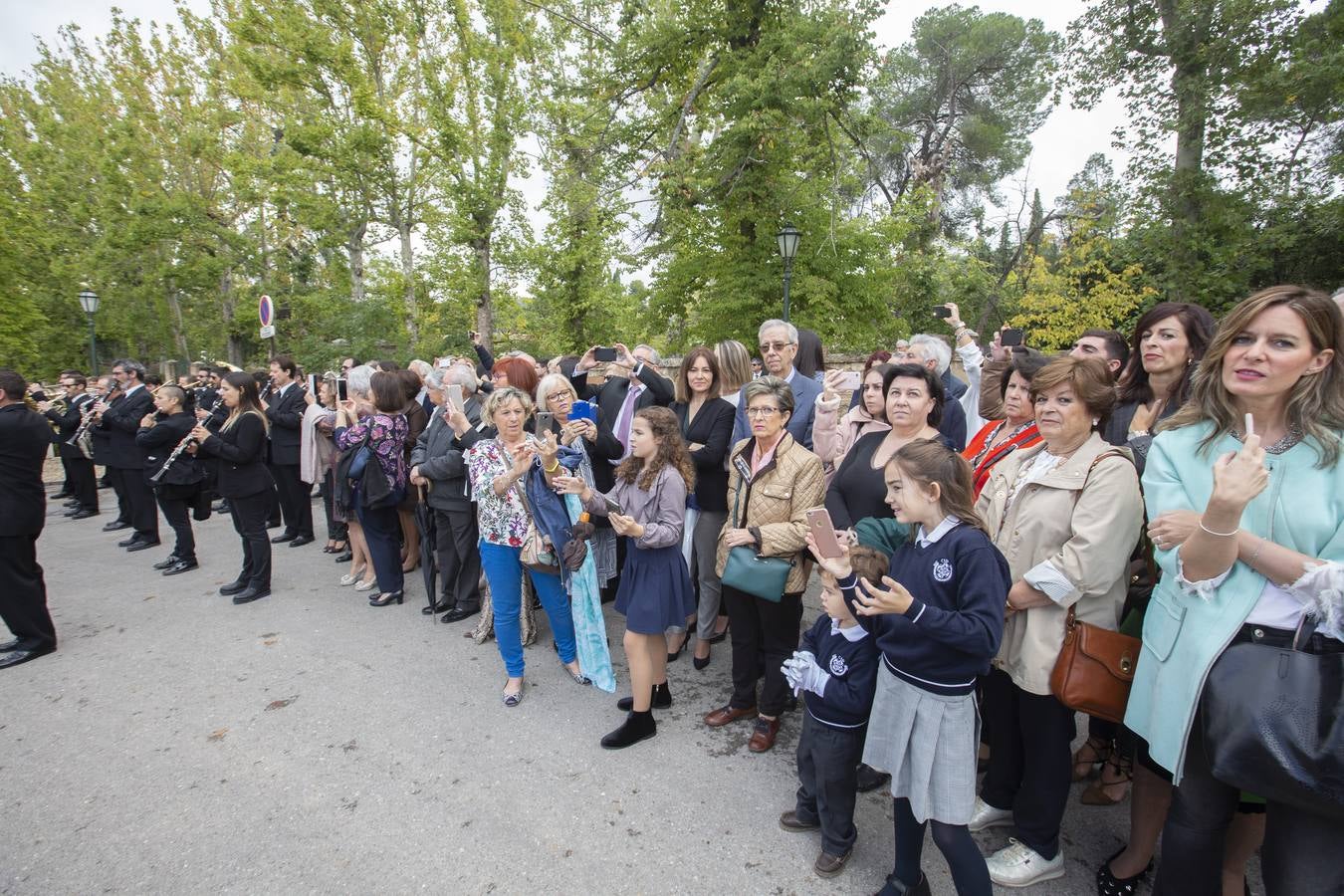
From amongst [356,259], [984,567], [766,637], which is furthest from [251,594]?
[356,259]

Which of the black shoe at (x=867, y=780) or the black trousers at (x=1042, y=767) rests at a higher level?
the black trousers at (x=1042, y=767)

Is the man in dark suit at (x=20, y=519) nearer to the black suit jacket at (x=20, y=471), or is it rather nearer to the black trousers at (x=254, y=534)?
the black suit jacket at (x=20, y=471)

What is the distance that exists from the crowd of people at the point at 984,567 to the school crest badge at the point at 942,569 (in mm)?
Answer: 13

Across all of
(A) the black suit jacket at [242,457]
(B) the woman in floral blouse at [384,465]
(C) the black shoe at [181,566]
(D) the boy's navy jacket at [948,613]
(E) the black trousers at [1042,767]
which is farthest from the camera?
(C) the black shoe at [181,566]

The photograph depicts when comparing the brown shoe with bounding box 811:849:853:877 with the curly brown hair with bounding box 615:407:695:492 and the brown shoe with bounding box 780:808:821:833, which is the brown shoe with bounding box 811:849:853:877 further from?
the curly brown hair with bounding box 615:407:695:492

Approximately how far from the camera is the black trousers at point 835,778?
8.03 feet

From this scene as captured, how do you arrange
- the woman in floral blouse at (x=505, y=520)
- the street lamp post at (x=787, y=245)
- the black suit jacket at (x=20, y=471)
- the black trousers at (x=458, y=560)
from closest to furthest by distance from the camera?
the woman in floral blouse at (x=505, y=520) → the black suit jacket at (x=20, y=471) → the black trousers at (x=458, y=560) → the street lamp post at (x=787, y=245)

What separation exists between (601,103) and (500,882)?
11.7 m

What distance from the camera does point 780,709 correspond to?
137 inches

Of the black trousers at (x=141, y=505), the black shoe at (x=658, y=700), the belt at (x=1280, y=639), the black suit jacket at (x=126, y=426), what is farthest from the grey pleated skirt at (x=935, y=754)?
the black trousers at (x=141, y=505)

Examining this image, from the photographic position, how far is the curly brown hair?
3.44 m

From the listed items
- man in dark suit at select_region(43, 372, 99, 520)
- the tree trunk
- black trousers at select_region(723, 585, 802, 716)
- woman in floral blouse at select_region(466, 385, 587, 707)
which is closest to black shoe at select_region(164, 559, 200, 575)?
man in dark suit at select_region(43, 372, 99, 520)

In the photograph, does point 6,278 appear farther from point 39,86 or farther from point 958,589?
point 958,589

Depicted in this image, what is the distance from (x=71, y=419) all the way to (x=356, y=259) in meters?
13.3
